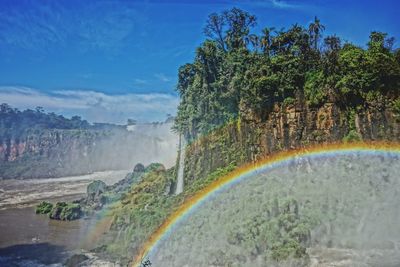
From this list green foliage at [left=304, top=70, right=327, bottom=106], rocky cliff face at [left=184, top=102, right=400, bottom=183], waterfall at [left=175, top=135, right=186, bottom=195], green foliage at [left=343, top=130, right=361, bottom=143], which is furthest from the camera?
waterfall at [left=175, top=135, right=186, bottom=195]

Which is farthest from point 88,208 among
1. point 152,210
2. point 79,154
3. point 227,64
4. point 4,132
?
point 4,132

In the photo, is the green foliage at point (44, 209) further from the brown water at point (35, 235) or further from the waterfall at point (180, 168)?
the waterfall at point (180, 168)

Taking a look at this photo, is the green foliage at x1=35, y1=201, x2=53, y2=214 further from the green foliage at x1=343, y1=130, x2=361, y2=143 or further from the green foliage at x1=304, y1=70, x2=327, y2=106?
the green foliage at x1=343, y1=130, x2=361, y2=143

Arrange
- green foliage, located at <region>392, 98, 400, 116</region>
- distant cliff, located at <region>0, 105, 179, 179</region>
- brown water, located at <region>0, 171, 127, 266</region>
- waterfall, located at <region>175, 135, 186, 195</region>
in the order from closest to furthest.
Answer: green foliage, located at <region>392, 98, 400, 116</region> → brown water, located at <region>0, 171, 127, 266</region> → waterfall, located at <region>175, 135, 186, 195</region> → distant cliff, located at <region>0, 105, 179, 179</region>

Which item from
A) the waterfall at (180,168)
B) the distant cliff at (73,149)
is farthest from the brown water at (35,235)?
the distant cliff at (73,149)

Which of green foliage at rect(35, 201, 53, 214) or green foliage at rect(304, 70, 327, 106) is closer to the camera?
green foliage at rect(304, 70, 327, 106)

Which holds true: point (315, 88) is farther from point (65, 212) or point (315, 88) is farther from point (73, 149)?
point (73, 149)

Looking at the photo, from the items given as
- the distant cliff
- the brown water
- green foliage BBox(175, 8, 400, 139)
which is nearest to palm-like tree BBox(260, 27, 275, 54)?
green foliage BBox(175, 8, 400, 139)
